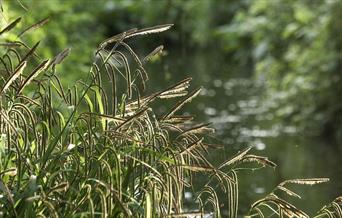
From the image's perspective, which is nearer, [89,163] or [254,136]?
[89,163]

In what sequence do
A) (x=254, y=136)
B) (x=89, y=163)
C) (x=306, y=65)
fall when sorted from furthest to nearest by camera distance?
(x=306, y=65) < (x=254, y=136) < (x=89, y=163)

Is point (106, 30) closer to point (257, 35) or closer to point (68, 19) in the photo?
point (257, 35)

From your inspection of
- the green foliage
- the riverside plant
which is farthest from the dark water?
the riverside plant

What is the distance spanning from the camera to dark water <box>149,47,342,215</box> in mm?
7730

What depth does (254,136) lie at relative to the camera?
11.0m

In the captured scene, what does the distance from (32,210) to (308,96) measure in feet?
28.1

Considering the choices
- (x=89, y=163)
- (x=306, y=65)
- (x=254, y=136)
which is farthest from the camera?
(x=306, y=65)

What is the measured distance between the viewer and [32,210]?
3154 millimetres

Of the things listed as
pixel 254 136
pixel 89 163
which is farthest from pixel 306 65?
pixel 89 163

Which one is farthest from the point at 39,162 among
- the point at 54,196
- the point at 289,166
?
the point at 289,166

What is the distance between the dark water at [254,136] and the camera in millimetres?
7730

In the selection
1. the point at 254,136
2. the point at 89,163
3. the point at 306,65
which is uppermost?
the point at 306,65

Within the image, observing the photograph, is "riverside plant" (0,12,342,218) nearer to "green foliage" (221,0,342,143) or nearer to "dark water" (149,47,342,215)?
"dark water" (149,47,342,215)

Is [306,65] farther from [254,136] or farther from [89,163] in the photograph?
[89,163]
